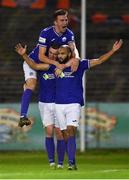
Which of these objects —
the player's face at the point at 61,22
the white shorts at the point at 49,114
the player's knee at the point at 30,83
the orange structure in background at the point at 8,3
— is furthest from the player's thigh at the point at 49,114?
the orange structure in background at the point at 8,3

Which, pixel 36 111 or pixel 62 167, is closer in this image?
pixel 62 167

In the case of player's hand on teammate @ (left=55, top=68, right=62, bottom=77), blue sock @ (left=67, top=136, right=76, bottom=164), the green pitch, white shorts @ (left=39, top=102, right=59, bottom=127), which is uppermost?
player's hand on teammate @ (left=55, top=68, right=62, bottom=77)

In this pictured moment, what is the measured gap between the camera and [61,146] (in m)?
16.1

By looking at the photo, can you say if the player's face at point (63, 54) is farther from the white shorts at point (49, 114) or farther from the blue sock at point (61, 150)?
the blue sock at point (61, 150)

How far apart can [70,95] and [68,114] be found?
286 millimetres

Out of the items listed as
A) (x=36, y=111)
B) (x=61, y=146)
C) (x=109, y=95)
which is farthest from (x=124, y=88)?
(x=61, y=146)

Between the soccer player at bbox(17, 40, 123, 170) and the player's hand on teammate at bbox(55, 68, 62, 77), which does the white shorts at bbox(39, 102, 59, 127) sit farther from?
the player's hand on teammate at bbox(55, 68, 62, 77)

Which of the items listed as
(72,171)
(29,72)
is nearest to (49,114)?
(29,72)

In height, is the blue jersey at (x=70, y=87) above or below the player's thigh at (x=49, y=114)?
above

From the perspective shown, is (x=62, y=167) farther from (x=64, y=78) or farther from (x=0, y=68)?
(x=0, y=68)

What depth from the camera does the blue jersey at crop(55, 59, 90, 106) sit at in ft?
50.7

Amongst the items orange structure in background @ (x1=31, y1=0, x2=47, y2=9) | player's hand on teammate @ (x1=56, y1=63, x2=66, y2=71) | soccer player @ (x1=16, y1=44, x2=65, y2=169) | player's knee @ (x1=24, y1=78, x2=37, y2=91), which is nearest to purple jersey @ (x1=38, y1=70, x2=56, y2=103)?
soccer player @ (x1=16, y1=44, x2=65, y2=169)

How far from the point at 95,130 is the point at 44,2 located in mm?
3502

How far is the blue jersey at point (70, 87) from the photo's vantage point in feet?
50.7
